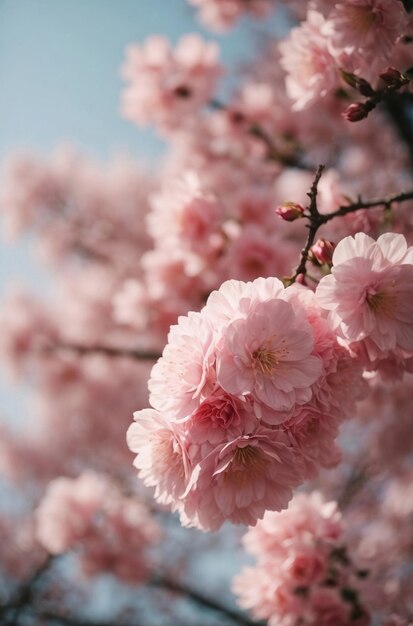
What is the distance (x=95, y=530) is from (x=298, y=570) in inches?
94.4

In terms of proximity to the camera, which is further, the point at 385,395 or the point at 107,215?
the point at 107,215

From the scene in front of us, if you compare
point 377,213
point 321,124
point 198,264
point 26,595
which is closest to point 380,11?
point 377,213

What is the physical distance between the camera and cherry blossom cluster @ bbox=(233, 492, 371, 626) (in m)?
1.81

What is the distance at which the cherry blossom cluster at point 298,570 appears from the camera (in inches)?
71.2

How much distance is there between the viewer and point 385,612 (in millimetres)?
A: 2211

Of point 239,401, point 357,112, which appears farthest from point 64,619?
point 357,112

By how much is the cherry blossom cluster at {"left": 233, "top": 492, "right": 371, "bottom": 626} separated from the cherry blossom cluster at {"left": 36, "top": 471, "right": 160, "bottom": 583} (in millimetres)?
2158

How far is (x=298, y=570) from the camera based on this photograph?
1.83 metres

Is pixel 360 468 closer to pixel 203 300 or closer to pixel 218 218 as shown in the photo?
pixel 203 300

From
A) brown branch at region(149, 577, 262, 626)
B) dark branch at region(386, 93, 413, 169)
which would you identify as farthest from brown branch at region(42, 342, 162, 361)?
dark branch at region(386, 93, 413, 169)

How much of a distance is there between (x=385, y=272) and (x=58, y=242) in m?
6.13

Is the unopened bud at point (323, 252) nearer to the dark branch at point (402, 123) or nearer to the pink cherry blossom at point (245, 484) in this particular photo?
the pink cherry blossom at point (245, 484)

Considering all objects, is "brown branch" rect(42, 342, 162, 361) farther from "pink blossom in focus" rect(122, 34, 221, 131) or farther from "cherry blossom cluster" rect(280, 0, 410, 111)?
"cherry blossom cluster" rect(280, 0, 410, 111)

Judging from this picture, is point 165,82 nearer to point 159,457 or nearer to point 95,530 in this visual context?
point 159,457
